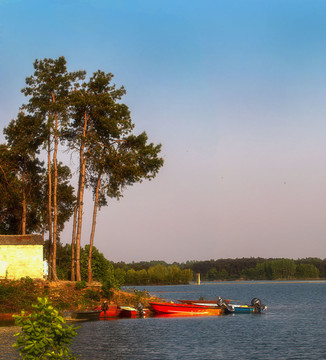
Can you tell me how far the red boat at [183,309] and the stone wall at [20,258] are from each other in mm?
12133

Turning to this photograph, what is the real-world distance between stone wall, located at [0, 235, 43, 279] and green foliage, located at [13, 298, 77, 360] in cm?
3316

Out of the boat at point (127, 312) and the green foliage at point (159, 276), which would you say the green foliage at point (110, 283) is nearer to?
the boat at point (127, 312)

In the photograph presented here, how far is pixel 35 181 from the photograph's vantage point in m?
54.8

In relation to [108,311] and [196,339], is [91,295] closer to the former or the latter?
[108,311]

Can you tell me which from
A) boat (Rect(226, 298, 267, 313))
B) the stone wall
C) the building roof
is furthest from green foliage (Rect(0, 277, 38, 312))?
→ boat (Rect(226, 298, 267, 313))

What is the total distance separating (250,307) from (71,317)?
2146cm

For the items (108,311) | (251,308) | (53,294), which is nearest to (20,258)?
(53,294)

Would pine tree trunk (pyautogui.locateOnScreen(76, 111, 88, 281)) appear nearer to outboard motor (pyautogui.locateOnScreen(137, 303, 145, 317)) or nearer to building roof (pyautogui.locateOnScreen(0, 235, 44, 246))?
building roof (pyautogui.locateOnScreen(0, 235, 44, 246))

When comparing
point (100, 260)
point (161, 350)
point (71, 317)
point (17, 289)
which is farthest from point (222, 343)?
point (100, 260)

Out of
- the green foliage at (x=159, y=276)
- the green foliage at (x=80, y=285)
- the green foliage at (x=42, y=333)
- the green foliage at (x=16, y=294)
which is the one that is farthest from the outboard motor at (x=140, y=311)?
the green foliage at (x=159, y=276)

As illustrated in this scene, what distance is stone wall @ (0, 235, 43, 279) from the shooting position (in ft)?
134

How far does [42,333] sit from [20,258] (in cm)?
3355

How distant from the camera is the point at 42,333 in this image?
31.3 feet

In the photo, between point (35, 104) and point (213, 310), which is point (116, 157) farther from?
point (213, 310)
